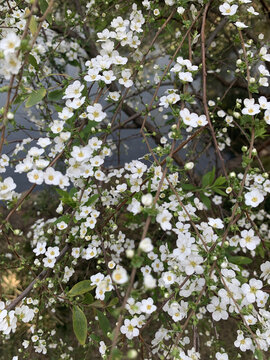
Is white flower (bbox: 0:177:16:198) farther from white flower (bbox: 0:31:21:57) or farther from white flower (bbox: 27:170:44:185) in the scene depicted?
white flower (bbox: 0:31:21:57)

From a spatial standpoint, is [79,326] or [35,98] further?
[79,326]

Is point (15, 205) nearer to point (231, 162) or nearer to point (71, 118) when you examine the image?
point (71, 118)

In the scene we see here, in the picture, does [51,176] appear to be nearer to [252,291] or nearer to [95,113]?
[95,113]

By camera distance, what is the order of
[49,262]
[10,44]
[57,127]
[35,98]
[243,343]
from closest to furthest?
[10,44] < [35,98] < [243,343] < [57,127] < [49,262]

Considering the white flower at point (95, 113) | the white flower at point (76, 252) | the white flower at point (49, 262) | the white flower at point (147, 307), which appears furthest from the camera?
the white flower at point (76, 252)

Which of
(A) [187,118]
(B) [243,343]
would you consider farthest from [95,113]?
(B) [243,343]

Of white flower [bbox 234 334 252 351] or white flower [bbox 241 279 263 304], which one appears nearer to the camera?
white flower [bbox 241 279 263 304]

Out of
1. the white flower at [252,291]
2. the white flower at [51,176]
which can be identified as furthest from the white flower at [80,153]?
the white flower at [252,291]

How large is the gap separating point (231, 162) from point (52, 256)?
290 cm

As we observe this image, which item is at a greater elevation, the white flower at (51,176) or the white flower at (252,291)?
the white flower at (51,176)

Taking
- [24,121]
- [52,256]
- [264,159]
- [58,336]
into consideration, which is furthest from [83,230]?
[264,159]

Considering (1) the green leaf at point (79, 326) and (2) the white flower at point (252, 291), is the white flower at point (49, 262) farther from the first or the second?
(2) the white flower at point (252, 291)

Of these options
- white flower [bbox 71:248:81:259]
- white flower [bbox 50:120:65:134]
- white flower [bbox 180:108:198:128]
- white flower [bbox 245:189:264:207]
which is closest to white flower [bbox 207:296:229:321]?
white flower [bbox 245:189:264:207]

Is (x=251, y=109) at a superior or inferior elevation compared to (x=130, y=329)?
superior
